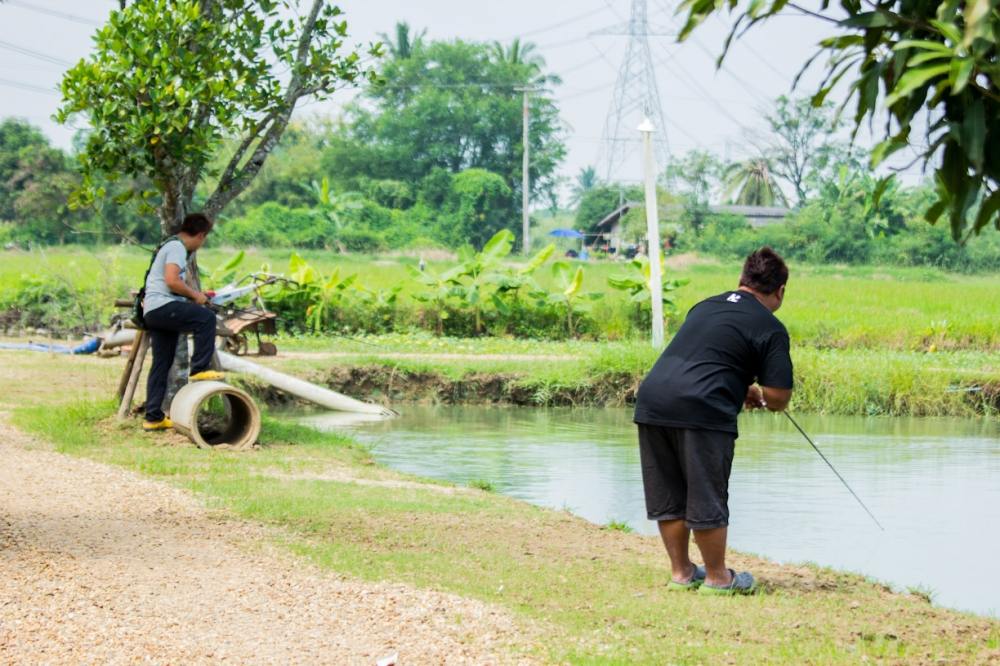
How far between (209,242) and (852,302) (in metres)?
28.5

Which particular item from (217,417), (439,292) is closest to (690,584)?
(217,417)

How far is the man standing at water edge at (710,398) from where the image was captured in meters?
5.56

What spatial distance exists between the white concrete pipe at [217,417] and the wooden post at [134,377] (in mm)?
442

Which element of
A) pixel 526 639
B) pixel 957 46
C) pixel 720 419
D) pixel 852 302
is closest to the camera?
pixel 957 46

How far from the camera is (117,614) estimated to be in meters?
4.98

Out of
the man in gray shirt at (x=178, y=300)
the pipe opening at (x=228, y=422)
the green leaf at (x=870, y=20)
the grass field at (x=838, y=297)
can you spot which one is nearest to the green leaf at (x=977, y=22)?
the green leaf at (x=870, y=20)

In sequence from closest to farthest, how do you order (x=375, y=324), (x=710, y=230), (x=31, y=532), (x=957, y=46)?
(x=957, y=46)
(x=31, y=532)
(x=375, y=324)
(x=710, y=230)

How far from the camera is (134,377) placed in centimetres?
1031

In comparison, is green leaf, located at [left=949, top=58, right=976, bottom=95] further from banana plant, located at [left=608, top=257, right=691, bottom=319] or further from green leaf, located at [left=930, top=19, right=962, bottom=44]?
banana plant, located at [left=608, top=257, right=691, bottom=319]

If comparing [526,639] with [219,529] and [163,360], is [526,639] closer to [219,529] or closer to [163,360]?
[219,529]

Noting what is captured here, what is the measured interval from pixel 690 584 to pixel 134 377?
5.86 metres

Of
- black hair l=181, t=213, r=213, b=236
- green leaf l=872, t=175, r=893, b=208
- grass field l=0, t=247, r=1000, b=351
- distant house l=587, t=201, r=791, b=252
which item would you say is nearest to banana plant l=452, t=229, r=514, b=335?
grass field l=0, t=247, r=1000, b=351

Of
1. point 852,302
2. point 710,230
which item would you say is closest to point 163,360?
point 852,302

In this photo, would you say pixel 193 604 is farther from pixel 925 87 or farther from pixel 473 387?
pixel 473 387
